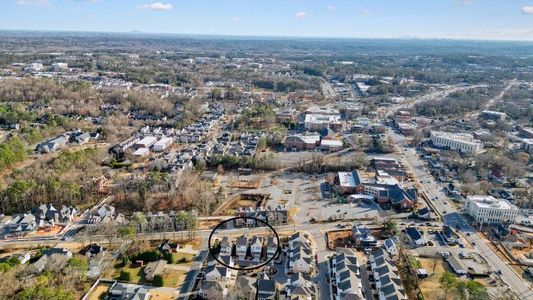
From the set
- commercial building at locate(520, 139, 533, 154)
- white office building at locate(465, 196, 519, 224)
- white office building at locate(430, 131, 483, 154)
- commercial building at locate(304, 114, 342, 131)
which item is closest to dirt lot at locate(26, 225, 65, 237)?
white office building at locate(465, 196, 519, 224)

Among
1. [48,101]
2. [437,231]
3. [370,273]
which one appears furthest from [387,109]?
[48,101]

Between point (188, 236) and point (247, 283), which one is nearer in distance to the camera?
point (247, 283)

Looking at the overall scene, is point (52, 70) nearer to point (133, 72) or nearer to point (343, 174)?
point (133, 72)

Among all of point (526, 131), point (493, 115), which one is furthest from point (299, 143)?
point (493, 115)

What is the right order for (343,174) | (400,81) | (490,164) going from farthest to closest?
(400,81) → (490,164) → (343,174)

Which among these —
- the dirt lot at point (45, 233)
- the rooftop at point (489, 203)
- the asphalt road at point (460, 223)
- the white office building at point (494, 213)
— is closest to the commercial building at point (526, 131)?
the asphalt road at point (460, 223)

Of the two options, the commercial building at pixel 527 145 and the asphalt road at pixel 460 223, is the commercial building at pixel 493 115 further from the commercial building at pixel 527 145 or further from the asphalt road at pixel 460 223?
the asphalt road at pixel 460 223
